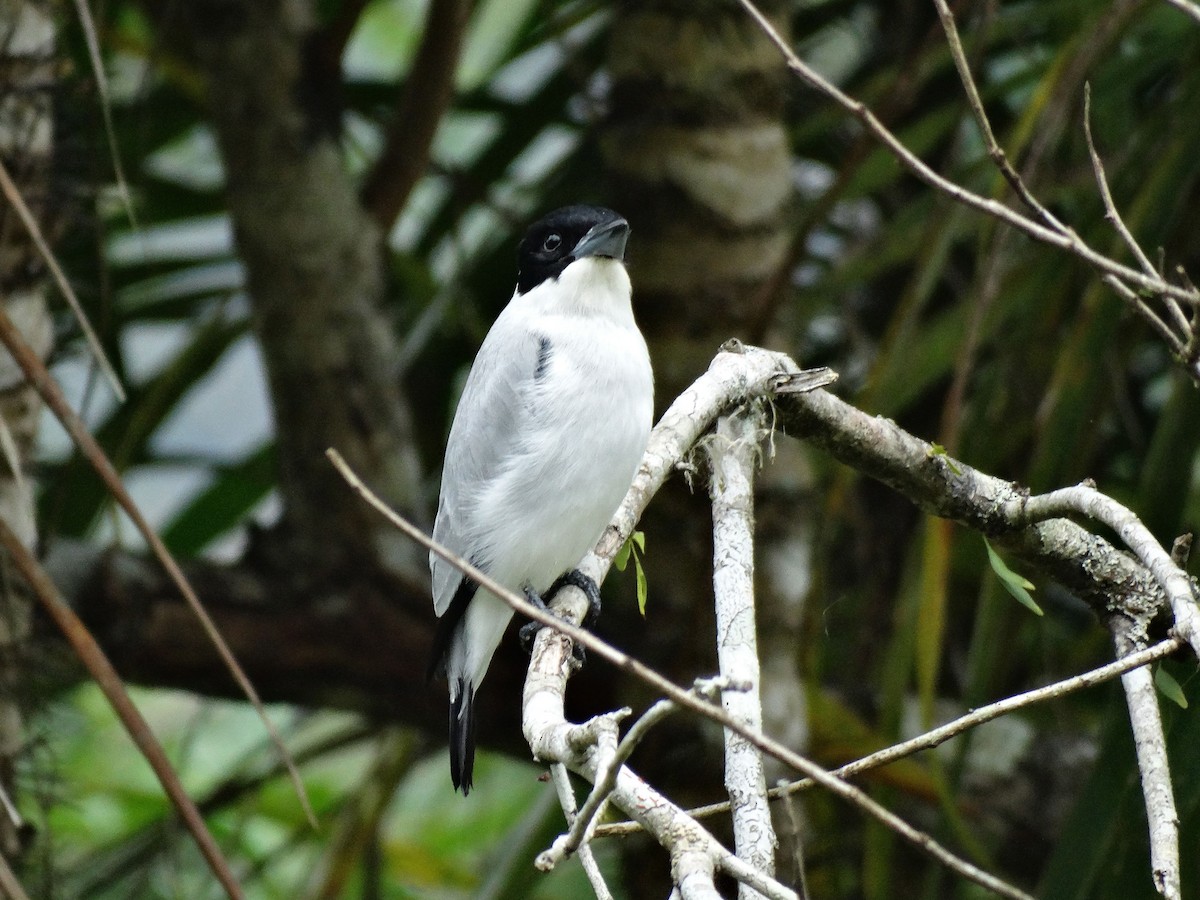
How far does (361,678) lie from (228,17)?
57.7 inches

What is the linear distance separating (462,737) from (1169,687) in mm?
1083

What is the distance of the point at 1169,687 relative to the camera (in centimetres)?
150

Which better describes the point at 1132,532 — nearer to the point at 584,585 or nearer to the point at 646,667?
the point at 646,667

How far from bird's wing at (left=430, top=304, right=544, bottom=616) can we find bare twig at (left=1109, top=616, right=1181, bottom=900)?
115 cm

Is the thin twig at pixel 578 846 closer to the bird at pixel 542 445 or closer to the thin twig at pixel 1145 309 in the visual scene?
the thin twig at pixel 1145 309

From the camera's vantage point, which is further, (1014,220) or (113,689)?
(113,689)

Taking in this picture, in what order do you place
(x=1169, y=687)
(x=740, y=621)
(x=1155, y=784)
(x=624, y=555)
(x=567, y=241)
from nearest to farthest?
(x=1155, y=784), (x=740, y=621), (x=1169, y=687), (x=624, y=555), (x=567, y=241)

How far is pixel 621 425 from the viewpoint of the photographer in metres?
2.07

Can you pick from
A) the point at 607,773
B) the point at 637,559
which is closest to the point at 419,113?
the point at 637,559

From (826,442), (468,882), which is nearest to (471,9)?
(826,442)

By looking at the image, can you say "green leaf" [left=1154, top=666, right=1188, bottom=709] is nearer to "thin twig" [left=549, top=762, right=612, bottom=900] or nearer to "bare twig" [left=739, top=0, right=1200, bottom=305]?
"bare twig" [left=739, top=0, right=1200, bottom=305]

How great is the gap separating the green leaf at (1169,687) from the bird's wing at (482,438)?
3.37 feet

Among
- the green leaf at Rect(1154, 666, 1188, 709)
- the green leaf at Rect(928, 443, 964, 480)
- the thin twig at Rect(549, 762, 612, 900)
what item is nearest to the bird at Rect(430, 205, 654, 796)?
the green leaf at Rect(928, 443, 964, 480)

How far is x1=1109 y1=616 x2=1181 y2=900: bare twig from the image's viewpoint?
1003 millimetres
